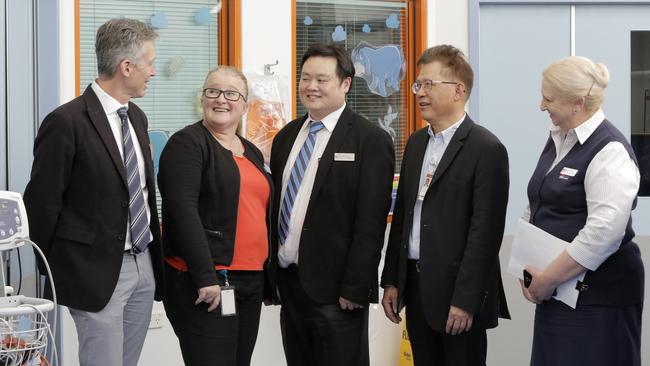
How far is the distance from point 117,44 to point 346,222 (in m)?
1.08

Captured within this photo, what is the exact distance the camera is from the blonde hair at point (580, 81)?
300 cm

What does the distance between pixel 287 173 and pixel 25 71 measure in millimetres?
1421

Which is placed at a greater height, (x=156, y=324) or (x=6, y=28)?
(x=6, y=28)

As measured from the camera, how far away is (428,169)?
11.0 ft

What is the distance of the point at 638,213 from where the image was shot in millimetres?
5492

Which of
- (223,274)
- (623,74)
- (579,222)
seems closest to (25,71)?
(223,274)

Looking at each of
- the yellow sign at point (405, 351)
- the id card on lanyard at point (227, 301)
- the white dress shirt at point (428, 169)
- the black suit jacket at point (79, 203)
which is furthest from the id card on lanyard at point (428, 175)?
the yellow sign at point (405, 351)

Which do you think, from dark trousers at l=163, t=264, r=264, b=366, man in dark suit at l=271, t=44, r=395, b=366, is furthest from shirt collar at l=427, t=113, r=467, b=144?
dark trousers at l=163, t=264, r=264, b=366

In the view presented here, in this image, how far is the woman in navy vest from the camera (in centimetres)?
Answer: 291

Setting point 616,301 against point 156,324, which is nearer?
point 616,301

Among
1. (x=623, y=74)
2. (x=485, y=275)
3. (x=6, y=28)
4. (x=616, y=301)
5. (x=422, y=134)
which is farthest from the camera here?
(x=623, y=74)

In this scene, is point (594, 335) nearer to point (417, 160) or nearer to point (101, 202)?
point (417, 160)

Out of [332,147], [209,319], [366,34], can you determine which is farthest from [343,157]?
[366,34]

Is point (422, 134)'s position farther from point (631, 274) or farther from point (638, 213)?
point (638, 213)
